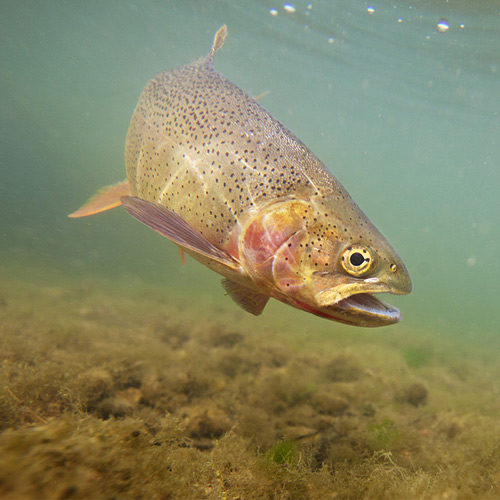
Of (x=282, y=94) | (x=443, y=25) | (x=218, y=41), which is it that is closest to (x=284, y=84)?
(x=282, y=94)

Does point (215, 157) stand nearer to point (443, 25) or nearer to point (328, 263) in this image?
point (328, 263)

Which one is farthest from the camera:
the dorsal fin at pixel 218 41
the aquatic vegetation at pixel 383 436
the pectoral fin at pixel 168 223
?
the dorsal fin at pixel 218 41

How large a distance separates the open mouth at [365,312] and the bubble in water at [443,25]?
2111 cm

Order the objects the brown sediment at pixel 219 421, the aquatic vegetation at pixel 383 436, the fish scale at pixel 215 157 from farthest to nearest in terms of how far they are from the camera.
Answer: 1. the aquatic vegetation at pixel 383 436
2. the fish scale at pixel 215 157
3. the brown sediment at pixel 219 421

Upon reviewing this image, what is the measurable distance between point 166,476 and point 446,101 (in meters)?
35.2

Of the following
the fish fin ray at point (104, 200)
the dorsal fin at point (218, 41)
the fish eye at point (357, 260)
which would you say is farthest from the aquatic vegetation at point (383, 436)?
the dorsal fin at point (218, 41)

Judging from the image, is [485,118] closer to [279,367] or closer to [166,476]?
[279,367]

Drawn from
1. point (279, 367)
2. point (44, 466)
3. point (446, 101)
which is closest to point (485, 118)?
point (446, 101)

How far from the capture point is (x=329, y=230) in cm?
203

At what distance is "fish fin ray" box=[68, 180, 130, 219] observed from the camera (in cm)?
344

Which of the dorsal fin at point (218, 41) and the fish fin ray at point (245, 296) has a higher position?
the dorsal fin at point (218, 41)

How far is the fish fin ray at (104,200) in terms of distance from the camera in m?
3.44

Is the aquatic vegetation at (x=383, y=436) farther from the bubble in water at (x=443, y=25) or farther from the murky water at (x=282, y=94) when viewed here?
the bubble in water at (x=443, y=25)

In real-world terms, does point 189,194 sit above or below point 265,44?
below
